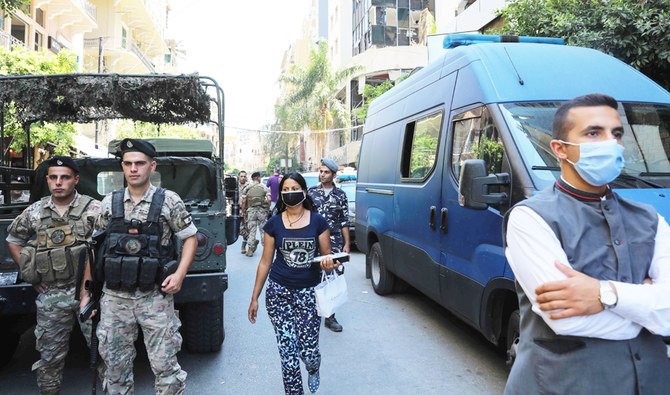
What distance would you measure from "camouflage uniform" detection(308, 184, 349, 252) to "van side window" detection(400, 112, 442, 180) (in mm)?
828

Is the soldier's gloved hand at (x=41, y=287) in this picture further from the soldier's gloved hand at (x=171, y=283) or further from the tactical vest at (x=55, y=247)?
the soldier's gloved hand at (x=171, y=283)

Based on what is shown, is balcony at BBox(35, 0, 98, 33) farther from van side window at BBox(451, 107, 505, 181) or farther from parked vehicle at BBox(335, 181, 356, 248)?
van side window at BBox(451, 107, 505, 181)

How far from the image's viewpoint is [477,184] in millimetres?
2949

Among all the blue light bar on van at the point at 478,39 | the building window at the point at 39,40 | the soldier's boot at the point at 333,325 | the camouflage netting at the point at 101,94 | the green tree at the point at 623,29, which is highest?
the building window at the point at 39,40

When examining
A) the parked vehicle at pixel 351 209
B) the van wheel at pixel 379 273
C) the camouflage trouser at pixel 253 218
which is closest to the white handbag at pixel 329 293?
the van wheel at pixel 379 273

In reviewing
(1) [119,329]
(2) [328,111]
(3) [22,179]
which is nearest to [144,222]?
(1) [119,329]

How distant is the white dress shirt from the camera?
137 cm

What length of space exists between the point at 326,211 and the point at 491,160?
92.7 inches

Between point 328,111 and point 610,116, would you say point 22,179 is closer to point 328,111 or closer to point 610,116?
point 610,116

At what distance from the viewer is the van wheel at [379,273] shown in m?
6.52

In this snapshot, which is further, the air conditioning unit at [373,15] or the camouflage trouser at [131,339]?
the air conditioning unit at [373,15]

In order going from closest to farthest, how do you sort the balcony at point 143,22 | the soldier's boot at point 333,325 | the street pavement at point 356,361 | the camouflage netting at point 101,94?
the street pavement at point 356,361 < the camouflage netting at point 101,94 < the soldier's boot at point 333,325 < the balcony at point 143,22

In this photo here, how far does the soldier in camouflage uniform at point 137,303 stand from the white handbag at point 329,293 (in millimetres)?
884

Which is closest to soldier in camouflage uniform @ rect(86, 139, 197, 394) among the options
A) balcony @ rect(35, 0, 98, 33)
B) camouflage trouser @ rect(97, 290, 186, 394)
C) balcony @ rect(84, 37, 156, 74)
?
camouflage trouser @ rect(97, 290, 186, 394)
